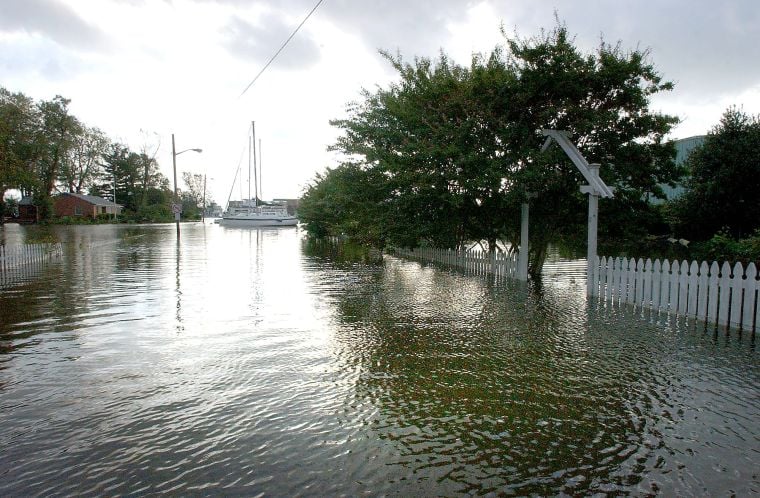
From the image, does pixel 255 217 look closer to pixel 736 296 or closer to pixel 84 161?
pixel 84 161

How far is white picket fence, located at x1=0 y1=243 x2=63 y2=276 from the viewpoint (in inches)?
Result: 600

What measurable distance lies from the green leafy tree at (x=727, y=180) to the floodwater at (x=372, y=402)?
32.5 feet

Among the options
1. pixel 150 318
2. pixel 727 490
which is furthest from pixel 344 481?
pixel 150 318

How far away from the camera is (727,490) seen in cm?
326

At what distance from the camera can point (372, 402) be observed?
4715 millimetres

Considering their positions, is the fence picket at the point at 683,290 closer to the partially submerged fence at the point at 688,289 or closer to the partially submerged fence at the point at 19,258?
the partially submerged fence at the point at 688,289

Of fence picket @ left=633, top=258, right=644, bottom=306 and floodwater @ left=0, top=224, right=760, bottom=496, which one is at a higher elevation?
fence picket @ left=633, top=258, right=644, bottom=306

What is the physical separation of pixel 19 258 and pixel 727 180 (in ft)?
73.7

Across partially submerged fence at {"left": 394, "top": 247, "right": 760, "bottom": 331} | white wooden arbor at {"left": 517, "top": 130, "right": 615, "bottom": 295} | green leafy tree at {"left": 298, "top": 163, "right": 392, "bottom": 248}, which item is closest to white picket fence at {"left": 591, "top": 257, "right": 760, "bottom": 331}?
partially submerged fence at {"left": 394, "top": 247, "right": 760, "bottom": 331}

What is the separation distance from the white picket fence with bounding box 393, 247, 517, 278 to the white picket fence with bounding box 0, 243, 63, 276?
1347cm

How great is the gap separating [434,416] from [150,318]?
19.6 ft

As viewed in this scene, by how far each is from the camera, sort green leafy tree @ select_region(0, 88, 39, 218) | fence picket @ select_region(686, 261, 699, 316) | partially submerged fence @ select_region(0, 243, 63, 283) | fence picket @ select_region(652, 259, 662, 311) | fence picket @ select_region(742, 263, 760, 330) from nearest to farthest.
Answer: fence picket @ select_region(742, 263, 760, 330) < fence picket @ select_region(686, 261, 699, 316) < fence picket @ select_region(652, 259, 662, 311) < partially submerged fence @ select_region(0, 243, 63, 283) < green leafy tree @ select_region(0, 88, 39, 218)

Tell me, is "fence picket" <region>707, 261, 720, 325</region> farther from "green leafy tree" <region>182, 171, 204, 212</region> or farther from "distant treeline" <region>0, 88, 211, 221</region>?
"green leafy tree" <region>182, 171, 204, 212</region>

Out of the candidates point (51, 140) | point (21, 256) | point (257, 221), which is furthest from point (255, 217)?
point (21, 256)
